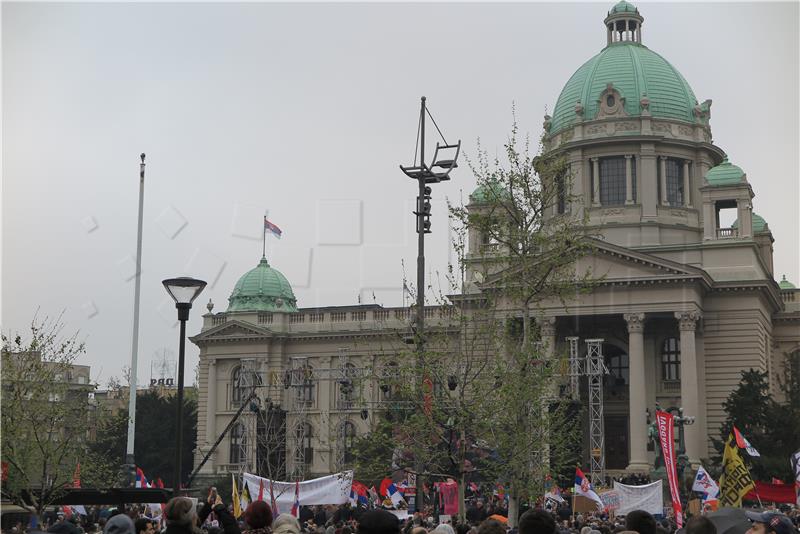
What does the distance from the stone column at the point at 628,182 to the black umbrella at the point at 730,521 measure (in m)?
67.5

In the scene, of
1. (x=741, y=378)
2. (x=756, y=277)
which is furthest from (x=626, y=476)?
(x=756, y=277)

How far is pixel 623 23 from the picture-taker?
289 feet

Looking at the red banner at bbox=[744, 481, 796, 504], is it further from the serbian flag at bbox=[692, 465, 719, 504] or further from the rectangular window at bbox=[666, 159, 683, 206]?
the rectangular window at bbox=[666, 159, 683, 206]

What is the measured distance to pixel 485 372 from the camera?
110 feet

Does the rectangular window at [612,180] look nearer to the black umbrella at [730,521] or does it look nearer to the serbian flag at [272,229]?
the serbian flag at [272,229]

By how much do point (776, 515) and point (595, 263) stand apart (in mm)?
57963

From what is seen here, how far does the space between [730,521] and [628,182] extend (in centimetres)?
6858

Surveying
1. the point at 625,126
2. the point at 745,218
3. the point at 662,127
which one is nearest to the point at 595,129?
the point at 625,126

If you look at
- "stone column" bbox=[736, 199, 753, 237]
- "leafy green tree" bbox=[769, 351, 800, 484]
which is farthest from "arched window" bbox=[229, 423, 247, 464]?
"leafy green tree" bbox=[769, 351, 800, 484]

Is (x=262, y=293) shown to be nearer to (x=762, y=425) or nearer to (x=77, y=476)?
(x=762, y=425)

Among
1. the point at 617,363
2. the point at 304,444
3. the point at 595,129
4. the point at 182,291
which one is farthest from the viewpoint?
the point at 595,129

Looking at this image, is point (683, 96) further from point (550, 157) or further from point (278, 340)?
point (550, 157)

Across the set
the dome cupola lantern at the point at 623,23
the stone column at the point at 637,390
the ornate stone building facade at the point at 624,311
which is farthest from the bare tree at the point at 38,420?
the dome cupola lantern at the point at 623,23

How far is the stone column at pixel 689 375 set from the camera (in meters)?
66.1
